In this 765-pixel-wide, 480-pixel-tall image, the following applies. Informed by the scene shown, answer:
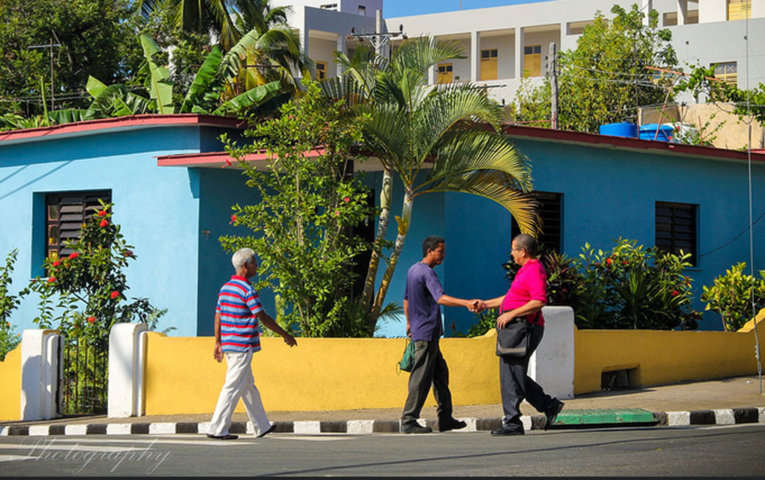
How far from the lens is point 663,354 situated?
14.2 metres

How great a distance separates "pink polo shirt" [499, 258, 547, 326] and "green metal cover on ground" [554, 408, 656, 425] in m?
1.32

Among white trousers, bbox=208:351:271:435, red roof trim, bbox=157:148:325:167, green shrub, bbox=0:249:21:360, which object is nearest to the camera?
white trousers, bbox=208:351:271:435

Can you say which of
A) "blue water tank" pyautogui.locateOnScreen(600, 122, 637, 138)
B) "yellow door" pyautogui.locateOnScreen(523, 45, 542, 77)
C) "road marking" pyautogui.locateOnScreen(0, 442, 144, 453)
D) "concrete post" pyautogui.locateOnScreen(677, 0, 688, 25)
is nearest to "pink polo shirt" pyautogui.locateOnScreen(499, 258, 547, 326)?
"road marking" pyautogui.locateOnScreen(0, 442, 144, 453)

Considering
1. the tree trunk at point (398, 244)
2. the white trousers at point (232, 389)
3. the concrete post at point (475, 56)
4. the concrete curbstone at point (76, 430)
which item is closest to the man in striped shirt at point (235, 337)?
the white trousers at point (232, 389)

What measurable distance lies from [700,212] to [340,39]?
3945cm

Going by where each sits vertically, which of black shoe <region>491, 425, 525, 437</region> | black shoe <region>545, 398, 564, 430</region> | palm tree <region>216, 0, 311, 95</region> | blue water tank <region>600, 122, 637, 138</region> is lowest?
black shoe <region>491, 425, 525, 437</region>

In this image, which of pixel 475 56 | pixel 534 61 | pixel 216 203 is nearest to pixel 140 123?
pixel 216 203

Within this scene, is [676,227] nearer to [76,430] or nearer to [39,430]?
Result: [76,430]

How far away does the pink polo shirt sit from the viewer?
9.40 metres

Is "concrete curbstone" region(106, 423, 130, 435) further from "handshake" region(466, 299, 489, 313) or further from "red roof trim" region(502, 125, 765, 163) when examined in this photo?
"red roof trim" region(502, 125, 765, 163)

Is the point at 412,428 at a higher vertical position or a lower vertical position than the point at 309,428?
higher

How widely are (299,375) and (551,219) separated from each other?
587 centimetres

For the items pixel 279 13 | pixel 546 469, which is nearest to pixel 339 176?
pixel 546 469

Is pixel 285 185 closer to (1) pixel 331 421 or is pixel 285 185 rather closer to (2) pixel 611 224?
(1) pixel 331 421
